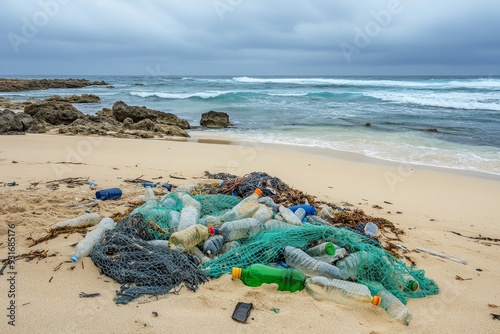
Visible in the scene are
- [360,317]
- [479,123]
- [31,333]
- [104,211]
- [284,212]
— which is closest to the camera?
[31,333]

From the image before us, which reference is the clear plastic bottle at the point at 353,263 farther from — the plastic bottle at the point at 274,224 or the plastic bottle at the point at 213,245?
the plastic bottle at the point at 213,245

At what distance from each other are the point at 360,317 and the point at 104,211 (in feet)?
10.6

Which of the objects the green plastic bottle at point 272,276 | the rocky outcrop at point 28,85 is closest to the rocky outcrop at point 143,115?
the green plastic bottle at point 272,276

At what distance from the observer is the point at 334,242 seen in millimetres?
3291

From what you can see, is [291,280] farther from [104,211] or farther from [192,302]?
[104,211]

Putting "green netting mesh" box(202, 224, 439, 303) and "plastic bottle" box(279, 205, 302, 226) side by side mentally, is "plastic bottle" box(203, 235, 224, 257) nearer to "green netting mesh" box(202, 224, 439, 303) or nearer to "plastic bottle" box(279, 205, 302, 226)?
"green netting mesh" box(202, 224, 439, 303)

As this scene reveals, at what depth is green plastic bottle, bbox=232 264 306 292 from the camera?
2.82 meters

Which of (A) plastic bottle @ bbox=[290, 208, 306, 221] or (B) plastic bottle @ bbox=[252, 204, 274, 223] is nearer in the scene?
(B) plastic bottle @ bbox=[252, 204, 274, 223]

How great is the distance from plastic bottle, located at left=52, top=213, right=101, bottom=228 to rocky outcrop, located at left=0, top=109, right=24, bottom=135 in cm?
888

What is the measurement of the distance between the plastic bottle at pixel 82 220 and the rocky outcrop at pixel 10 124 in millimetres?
8881

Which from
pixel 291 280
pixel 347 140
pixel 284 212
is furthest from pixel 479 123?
pixel 291 280

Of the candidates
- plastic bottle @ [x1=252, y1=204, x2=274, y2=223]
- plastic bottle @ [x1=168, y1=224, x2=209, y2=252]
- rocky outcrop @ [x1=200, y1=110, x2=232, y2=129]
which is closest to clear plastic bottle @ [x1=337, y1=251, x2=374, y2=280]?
plastic bottle @ [x1=252, y1=204, x2=274, y2=223]

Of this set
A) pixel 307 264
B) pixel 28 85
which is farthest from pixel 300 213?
pixel 28 85

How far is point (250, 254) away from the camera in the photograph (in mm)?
3090
